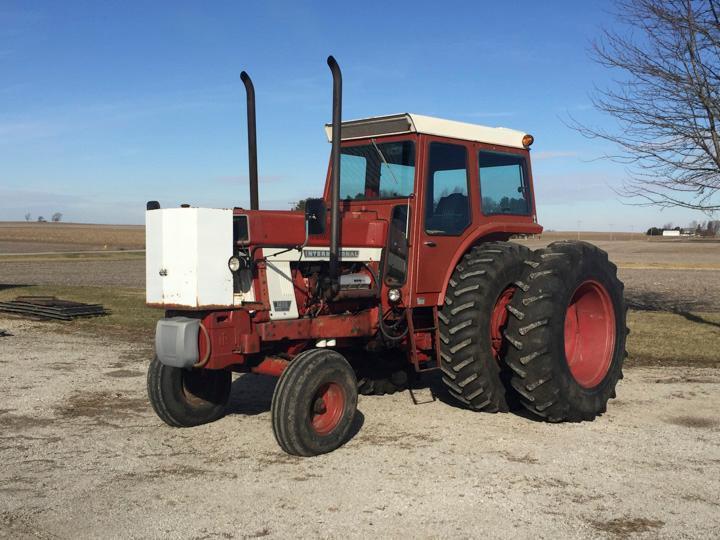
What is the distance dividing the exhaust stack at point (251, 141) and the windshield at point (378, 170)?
1.04 meters

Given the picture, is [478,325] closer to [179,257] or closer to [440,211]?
[440,211]

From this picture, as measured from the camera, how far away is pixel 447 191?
23.0ft

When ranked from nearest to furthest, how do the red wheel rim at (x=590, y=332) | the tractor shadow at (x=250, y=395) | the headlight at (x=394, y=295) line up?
the headlight at (x=394, y=295) → the tractor shadow at (x=250, y=395) → the red wheel rim at (x=590, y=332)

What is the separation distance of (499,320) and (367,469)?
7.16 feet

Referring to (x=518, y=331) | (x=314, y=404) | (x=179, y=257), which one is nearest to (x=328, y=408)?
(x=314, y=404)

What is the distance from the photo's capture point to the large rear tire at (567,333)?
639 cm

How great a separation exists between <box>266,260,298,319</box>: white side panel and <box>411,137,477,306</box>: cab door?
1.15 meters

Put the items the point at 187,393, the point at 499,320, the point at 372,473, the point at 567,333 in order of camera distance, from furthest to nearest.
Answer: the point at 567,333, the point at 499,320, the point at 187,393, the point at 372,473

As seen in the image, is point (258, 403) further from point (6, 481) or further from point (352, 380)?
point (6, 481)

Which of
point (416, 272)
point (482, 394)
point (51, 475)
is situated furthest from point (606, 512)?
point (51, 475)

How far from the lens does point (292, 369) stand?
5578mm

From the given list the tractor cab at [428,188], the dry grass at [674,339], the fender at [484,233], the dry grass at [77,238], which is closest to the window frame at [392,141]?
the tractor cab at [428,188]

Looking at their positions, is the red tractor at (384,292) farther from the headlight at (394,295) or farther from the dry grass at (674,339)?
the dry grass at (674,339)

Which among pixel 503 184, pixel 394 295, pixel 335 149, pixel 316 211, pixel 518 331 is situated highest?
pixel 335 149
